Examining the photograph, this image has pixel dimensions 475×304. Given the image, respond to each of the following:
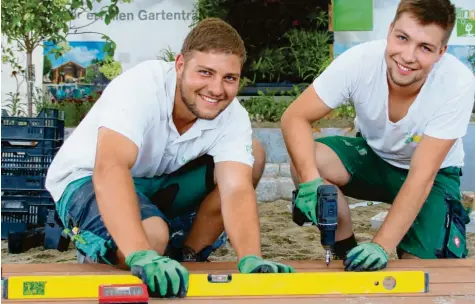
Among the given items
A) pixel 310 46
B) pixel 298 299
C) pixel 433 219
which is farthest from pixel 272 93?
pixel 298 299

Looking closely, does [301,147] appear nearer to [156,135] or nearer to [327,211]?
[327,211]

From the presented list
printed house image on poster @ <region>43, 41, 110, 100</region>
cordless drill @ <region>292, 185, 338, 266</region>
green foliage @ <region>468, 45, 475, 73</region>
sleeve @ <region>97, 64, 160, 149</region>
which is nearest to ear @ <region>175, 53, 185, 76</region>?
sleeve @ <region>97, 64, 160, 149</region>

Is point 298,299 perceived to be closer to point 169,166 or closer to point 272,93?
point 169,166

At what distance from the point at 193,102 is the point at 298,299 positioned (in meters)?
0.91

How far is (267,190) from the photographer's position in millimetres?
5531

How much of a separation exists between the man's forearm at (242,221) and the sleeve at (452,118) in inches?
32.4

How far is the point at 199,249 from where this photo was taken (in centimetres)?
331

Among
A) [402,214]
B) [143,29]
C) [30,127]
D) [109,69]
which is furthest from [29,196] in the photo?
[143,29]

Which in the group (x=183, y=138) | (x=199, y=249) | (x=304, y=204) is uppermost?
(x=183, y=138)

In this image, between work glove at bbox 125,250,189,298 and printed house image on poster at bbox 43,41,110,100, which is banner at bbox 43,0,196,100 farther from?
work glove at bbox 125,250,189,298

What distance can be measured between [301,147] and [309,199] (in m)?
0.30

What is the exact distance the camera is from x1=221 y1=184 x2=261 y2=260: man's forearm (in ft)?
8.98

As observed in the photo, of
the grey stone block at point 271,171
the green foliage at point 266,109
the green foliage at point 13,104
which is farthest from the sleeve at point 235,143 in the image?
the green foliage at point 13,104

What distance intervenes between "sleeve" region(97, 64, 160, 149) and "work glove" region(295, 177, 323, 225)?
0.68 m
